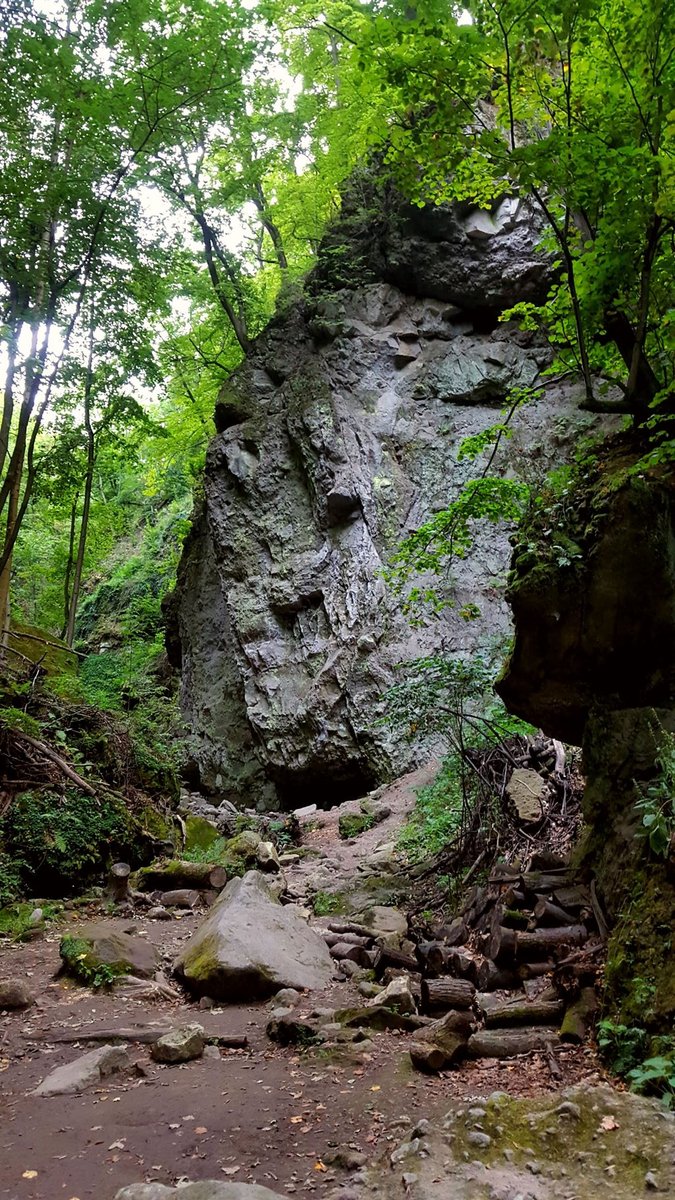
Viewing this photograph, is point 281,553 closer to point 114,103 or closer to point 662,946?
point 114,103

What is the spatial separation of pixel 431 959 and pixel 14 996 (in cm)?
307

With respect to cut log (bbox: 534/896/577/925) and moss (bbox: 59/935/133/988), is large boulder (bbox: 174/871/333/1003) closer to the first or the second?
moss (bbox: 59/935/133/988)

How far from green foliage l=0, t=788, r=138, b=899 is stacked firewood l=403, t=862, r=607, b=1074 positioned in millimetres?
4468

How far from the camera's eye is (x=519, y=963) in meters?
4.68

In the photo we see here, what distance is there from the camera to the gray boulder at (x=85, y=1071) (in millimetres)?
3537

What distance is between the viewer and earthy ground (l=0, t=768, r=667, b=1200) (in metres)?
2.69

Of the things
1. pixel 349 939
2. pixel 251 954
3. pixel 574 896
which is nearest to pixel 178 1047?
pixel 251 954

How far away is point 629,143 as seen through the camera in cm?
482

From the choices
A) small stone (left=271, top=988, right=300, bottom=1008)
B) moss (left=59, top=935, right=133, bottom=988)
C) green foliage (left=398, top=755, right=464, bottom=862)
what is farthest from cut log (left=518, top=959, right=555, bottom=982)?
green foliage (left=398, top=755, right=464, bottom=862)

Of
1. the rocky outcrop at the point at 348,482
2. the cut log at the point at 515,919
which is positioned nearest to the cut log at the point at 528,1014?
the cut log at the point at 515,919

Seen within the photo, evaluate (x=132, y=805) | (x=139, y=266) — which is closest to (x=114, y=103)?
(x=139, y=266)

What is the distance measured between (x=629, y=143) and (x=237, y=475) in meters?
12.0

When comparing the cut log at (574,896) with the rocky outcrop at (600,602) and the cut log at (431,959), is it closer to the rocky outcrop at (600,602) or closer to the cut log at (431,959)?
the cut log at (431,959)

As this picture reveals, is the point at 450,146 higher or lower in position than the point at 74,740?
higher
